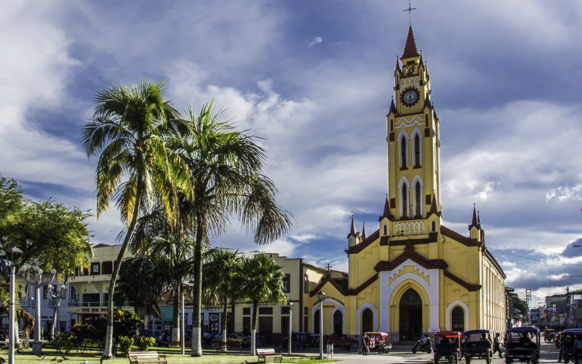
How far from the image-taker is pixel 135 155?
1983 cm

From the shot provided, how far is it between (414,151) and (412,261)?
1081cm

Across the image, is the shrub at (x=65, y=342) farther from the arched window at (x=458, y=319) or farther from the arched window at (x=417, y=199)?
the arched window at (x=417, y=199)

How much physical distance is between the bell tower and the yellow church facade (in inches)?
3.7

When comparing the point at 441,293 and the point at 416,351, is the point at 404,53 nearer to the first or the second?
the point at 441,293

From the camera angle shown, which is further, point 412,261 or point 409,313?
point 409,313

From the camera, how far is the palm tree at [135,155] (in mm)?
18906

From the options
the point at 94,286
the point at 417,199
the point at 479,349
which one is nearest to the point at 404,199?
the point at 417,199

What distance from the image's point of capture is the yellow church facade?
48.8 m

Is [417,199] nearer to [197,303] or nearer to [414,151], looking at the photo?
[414,151]

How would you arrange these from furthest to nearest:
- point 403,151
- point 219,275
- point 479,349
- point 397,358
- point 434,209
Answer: point 403,151, point 434,209, point 219,275, point 397,358, point 479,349

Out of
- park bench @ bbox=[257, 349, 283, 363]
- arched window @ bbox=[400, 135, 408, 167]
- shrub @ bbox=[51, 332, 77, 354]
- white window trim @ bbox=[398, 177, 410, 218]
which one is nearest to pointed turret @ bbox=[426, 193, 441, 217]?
→ white window trim @ bbox=[398, 177, 410, 218]

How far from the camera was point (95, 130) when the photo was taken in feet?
62.8

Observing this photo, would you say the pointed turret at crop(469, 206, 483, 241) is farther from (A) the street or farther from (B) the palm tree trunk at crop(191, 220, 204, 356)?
(B) the palm tree trunk at crop(191, 220, 204, 356)

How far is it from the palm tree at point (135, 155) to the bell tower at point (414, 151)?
36.2m
